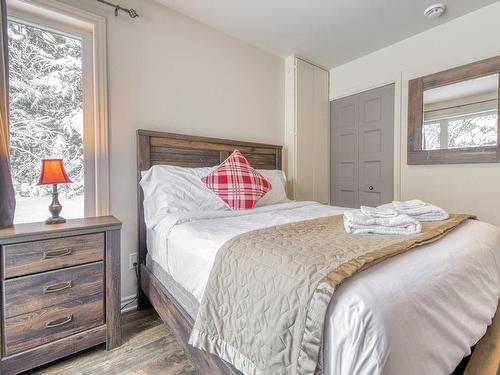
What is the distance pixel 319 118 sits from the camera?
3.40 meters

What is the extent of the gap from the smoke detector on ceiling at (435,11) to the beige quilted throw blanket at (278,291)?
6.99 feet

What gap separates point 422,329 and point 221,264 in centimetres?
70

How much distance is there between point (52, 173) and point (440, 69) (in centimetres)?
339

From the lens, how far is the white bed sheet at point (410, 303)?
0.65m

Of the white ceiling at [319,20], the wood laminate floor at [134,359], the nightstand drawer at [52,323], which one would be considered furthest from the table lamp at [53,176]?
the white ceiling at [319,20]

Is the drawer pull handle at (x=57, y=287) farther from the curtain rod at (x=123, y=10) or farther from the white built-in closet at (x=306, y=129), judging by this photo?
the white built-in closet at (x=306, y=129)

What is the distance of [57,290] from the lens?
1406mm

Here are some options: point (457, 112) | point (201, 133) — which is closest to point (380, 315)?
point (201, 133)

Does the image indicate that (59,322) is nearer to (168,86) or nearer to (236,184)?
(236,184)

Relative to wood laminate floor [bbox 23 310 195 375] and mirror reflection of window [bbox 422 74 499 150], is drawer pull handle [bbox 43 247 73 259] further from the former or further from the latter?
mirror reflection of window [bbox 422 74 499 150]

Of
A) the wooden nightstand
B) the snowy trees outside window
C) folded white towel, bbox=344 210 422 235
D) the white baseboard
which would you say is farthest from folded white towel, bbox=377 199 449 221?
the snowy trees outside window

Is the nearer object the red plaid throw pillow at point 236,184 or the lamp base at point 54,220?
the lamp base at point 54,220

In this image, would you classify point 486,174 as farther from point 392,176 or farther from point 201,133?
point 201,133

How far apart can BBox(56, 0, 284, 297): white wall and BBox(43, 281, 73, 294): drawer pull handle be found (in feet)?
2.03
